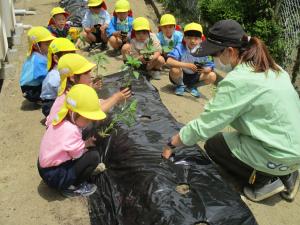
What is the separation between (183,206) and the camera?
102 inches

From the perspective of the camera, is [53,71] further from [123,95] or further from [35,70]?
[123,95]

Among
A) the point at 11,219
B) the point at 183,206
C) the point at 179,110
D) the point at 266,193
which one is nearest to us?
the point at 183,206

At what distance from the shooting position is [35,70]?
4434 mm

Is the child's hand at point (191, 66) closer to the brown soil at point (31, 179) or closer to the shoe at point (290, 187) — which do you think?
the brown soil at point (31, 179)

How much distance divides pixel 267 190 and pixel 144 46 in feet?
9.38

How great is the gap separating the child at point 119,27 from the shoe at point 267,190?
11.3 feet

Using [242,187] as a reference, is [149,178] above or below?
above

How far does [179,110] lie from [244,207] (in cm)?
224

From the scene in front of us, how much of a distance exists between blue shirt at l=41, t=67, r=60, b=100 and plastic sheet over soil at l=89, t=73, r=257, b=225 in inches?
38.4

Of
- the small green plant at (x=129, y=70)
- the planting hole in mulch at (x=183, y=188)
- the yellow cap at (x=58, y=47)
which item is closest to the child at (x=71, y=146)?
the planting hole in mulch at (x=183, y=188)

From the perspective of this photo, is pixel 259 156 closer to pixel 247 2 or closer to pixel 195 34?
pixel 195 34

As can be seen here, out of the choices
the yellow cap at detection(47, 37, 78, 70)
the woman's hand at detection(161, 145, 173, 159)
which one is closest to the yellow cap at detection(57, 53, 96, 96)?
the yellow cap at detection(47, 37, 78, 70)

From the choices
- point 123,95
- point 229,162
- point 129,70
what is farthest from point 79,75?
point 229,162

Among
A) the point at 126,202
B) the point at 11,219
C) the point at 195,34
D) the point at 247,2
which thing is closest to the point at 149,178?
the point at 126,202
